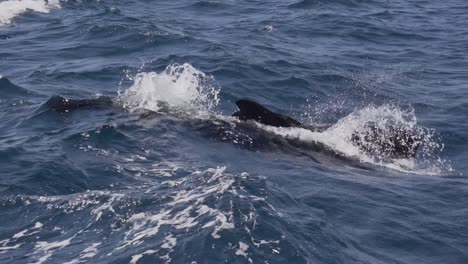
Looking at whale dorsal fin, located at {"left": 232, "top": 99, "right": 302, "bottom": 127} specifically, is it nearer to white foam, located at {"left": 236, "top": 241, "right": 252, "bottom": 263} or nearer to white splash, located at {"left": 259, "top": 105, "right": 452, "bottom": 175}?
white splash, located at {"left": 259, "top": 105, "right": 452, "bottom": 175}

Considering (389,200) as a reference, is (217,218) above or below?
above

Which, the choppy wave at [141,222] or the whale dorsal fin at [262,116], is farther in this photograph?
the whale dorsal fin at [262,116]

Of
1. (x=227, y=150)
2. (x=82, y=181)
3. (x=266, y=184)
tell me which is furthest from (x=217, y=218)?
(x=227, y=150)

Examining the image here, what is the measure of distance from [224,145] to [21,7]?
23.2m

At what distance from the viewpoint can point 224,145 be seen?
1731 cm

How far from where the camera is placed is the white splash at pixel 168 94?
19973mm

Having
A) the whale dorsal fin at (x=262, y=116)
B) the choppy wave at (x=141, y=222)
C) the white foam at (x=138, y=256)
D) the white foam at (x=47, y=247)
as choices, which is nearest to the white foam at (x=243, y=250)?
the choppy wave at (x=141, y=222)

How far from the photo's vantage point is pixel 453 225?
13828mm

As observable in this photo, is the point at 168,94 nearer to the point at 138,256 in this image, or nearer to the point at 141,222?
the point at 141,222

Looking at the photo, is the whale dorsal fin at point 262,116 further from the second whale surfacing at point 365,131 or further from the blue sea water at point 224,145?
the blue sea water at point 224,145

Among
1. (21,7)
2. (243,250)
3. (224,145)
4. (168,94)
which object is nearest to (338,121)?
(224,145)

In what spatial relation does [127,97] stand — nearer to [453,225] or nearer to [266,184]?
[266,184]

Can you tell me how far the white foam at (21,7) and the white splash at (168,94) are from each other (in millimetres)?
15636

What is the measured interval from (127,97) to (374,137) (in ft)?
24.1
